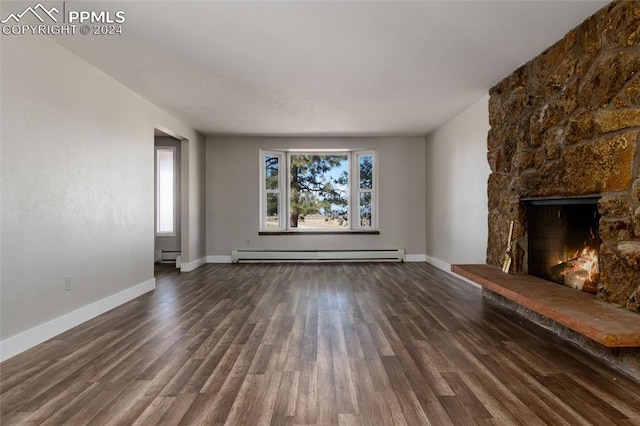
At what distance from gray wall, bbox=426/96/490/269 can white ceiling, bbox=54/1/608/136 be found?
1.47 feet

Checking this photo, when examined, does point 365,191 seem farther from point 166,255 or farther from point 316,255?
point 166,255

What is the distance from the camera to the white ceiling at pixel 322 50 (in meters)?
2.64

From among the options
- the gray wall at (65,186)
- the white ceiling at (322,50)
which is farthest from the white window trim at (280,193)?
the gray wall at (65,186)

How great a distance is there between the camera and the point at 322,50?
10.7 feet

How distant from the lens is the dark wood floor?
1.86m

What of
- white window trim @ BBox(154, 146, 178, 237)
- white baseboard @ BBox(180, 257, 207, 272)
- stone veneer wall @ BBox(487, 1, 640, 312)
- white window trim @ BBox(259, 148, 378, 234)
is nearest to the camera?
stone veneer wall @ BBox(487, 1, 640, 312)

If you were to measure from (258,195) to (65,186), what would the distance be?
422cm

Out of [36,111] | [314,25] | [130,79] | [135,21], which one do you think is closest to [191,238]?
[130,79]

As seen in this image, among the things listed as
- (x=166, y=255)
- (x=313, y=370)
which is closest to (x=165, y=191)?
(x=166, y=255)

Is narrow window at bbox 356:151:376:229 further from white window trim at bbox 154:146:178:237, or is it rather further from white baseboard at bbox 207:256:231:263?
white window trim at bbox 154:146:178:237

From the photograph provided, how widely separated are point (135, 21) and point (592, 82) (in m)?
3.42

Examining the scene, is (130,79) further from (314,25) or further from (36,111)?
(314,25)

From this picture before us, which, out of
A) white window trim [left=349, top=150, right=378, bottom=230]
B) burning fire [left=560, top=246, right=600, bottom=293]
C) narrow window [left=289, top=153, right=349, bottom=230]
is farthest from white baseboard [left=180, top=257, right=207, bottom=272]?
burning fire [left=560, top=246, right=600, bottom=293]

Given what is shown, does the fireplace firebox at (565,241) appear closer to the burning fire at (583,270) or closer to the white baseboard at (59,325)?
the burning fire at (583,270)
